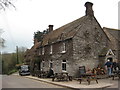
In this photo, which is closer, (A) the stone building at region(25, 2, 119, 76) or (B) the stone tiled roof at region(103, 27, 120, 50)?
(A) the stone building at region(25, 2, 119, 76)

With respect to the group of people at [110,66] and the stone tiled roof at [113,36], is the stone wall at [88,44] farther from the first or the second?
the group of people at [110,66]

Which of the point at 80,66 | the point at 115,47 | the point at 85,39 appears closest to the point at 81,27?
the point at 85,39

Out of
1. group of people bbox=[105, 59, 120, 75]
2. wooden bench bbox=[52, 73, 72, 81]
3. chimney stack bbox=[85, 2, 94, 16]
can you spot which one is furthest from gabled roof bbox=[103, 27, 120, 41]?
wooden bench bbox=[52, 73, 72, 81]

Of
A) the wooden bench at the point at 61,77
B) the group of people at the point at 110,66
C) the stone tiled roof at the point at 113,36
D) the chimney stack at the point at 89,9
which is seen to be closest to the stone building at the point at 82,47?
the chimney stack at the point at 89,9

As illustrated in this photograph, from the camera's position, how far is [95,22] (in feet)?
85.5

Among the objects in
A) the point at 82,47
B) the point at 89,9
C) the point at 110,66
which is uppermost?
the point at 89,9

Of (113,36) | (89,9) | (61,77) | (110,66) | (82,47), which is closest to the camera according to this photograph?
(110,66)

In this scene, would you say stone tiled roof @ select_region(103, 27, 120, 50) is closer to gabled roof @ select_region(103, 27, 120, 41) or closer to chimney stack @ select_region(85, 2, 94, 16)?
gabled roof @ select_region(103, 27, 120, 41)

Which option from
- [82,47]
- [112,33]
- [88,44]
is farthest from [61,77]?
[112,33]

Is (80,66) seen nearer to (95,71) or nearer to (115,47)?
(95,71)

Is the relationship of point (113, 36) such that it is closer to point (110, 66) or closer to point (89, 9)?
point (89, 9)

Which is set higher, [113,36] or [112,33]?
[112,33]

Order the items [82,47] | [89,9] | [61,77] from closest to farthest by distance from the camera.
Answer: [61,77] → [82,47] → [89,9]

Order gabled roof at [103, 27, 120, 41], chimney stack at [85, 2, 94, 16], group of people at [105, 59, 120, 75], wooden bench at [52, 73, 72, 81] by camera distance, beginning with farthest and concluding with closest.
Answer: gabled roof at [103, 27, 120, 41], chimney stack at [85, 2, 94, 16], wooden bench at [52, 73, 72, 81], group of people at [105, 59, 120, 75]
